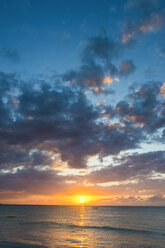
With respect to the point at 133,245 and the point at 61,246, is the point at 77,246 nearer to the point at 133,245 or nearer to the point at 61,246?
the point at 61,246

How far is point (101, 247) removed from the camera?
1628 inches

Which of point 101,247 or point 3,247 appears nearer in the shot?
point 3,247

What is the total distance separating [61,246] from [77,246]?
3.36m

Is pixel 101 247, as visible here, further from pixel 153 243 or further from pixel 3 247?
pixel 3 247

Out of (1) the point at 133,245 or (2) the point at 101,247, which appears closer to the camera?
(2) the point at 101,247

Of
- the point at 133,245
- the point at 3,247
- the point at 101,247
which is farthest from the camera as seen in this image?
the point at 133,245

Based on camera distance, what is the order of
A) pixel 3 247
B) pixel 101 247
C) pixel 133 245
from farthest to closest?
pixel 133 245, pixel 101 247, pixel 3 247

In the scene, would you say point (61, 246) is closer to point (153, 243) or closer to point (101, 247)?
point (101, 247)

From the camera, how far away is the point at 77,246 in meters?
41.4

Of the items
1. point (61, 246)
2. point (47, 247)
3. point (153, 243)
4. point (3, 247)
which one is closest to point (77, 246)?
point (61, 246)

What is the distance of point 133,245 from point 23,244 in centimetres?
2430

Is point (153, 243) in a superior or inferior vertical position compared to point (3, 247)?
inferior

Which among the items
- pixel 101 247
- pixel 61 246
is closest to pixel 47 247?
pixel 61 246

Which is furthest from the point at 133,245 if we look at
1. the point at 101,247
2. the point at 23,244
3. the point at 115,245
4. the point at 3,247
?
the point at 3,247
